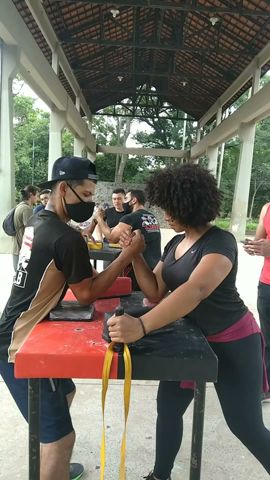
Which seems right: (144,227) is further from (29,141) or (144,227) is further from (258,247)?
(29,141)

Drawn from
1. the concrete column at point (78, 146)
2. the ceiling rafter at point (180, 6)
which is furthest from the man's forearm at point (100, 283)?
the concrete column at point (78, 146)

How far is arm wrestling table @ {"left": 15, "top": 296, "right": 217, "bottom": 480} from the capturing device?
54.1 inches

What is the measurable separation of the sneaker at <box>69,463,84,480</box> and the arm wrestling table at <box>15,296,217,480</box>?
821 mm

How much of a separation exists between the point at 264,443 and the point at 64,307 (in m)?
1.05

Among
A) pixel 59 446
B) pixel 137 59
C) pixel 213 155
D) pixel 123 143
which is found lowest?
pixel 59 446

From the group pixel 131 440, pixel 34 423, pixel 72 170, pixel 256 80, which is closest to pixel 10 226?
pixel 131 440

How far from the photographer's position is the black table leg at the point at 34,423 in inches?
58.0

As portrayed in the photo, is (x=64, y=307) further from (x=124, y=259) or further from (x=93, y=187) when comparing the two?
(x=93, y=187)

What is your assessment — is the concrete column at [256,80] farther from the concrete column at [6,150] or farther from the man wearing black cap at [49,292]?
the man wearing black cap at [49,292]

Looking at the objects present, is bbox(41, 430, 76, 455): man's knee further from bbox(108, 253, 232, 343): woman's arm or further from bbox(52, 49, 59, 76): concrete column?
bbox(52, 49, 59, 76): concrete column

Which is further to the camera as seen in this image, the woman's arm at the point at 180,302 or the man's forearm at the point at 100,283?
the man's forearm at the point at 100,283

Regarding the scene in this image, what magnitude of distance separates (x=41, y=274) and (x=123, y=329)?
47 centimetres

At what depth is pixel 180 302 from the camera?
1.58 m

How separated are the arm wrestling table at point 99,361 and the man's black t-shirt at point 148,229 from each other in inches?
106
